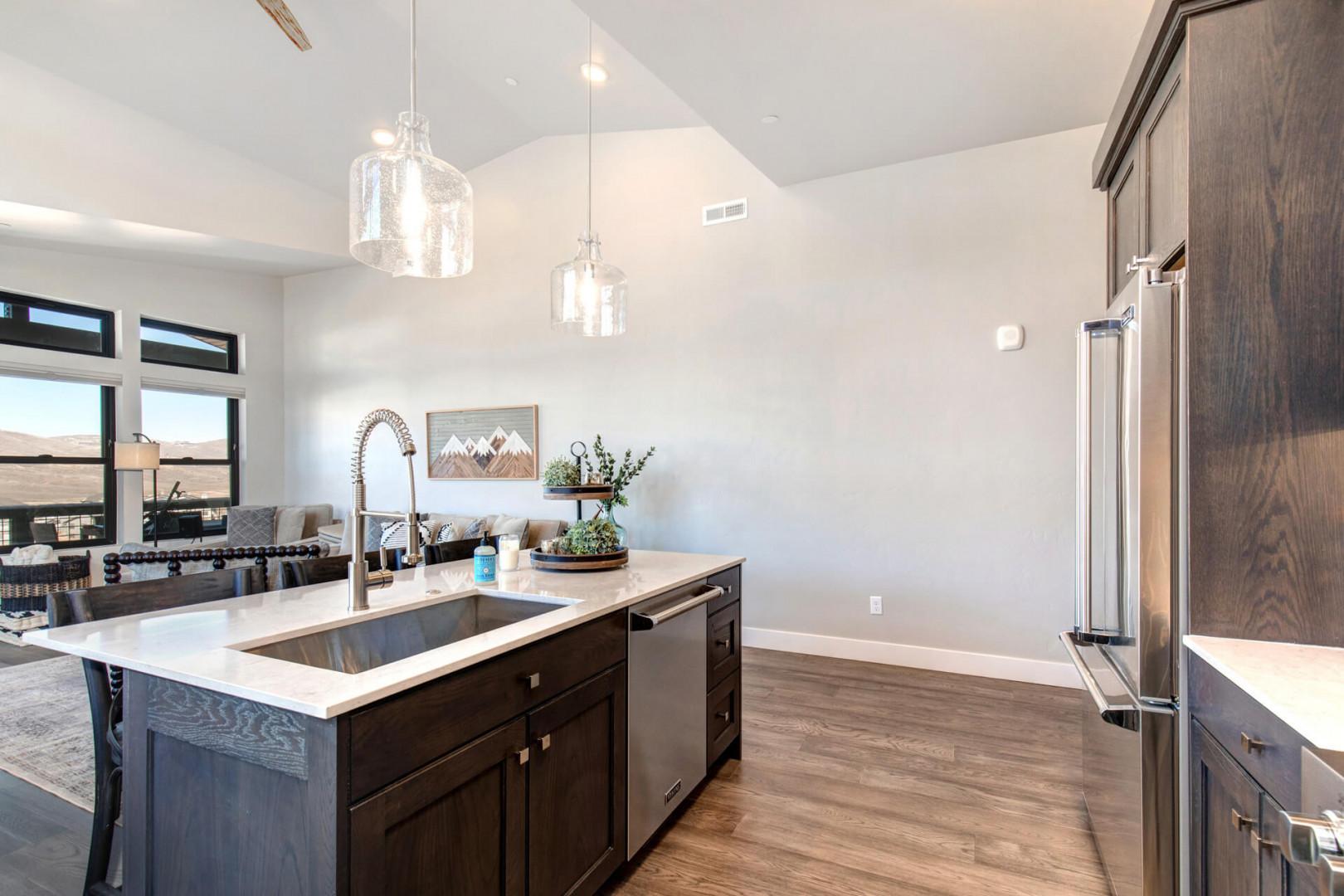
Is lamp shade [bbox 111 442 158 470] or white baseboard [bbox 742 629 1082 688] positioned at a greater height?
lamp shade [bbox 111 442 158 470]

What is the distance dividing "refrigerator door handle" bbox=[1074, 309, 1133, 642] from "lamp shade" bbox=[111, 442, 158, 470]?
6934mm

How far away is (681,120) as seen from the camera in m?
4.65

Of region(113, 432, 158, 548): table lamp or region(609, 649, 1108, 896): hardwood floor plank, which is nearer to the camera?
region(609, 649, 1108, 896): hardwood floor plank

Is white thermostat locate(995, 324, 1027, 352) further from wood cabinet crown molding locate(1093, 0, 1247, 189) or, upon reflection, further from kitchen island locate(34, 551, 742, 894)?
kitchen island locate(34, 551, 742, 894)

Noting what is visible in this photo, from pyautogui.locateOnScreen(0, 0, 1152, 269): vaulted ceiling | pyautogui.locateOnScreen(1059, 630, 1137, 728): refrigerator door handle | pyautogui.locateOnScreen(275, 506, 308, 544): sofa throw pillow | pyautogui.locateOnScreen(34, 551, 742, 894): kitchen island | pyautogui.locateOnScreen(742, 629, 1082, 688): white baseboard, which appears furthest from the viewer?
pyautogui.locateOnScreen(275, 506, 308, 544): sofa throw pillow

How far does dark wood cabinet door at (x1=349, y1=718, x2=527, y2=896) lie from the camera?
3.71ft

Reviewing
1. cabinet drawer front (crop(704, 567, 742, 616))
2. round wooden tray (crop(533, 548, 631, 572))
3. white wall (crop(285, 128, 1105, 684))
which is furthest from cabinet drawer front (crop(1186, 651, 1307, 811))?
white wall (crop(285, 128, 1105, 684))

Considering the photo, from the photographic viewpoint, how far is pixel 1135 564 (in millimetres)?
1650

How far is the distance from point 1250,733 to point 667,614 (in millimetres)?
1410

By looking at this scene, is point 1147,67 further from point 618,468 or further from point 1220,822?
point 618,468

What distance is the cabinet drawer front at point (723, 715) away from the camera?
2.54 m

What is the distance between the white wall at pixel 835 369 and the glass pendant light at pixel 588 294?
184cm

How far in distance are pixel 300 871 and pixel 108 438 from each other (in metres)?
6.68

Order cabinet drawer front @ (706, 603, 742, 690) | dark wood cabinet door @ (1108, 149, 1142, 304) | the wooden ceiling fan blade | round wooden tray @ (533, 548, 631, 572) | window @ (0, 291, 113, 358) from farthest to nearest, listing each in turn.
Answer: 1. window @ (0, 291, 113, 358)
2. the wooden ceiling fan blade
3. cabinet drawer front @ (706, 603, 742, 690)
4. round wooden tray @ (533, 548, 631, 572)
5. dark wood cabinet door @ (1108, 149, 1142, 304)
